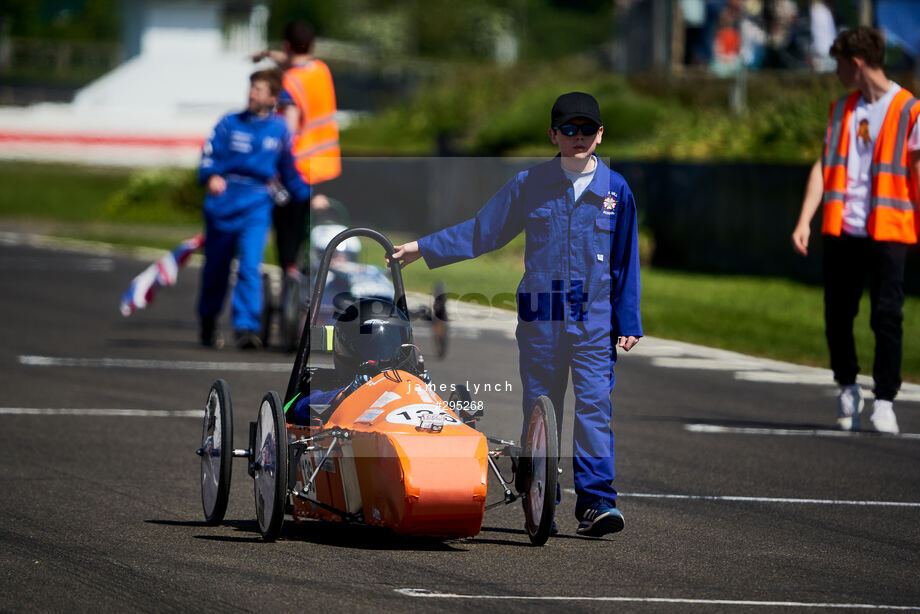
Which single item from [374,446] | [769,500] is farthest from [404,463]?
[769,500]

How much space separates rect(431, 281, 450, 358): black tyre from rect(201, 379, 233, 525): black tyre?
2.87ft

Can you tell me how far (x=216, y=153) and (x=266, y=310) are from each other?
1409 millimetres

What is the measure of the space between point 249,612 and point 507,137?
2486cm

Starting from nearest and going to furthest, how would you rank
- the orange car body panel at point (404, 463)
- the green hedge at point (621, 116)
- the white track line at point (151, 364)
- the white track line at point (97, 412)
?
the orange car body panel at point (404, 463), the white track line at point (97, 412), the white track line at point (151, 364), the green hedge at point (621, 116)

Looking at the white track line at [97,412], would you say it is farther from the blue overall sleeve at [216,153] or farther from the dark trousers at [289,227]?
the dark trousers at [289,227]

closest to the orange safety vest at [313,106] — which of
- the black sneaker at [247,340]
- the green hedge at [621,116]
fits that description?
the black sneaker at [247,340]

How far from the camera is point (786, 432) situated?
10.7 m

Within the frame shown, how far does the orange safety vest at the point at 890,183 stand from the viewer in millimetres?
10078

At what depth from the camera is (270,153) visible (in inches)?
547

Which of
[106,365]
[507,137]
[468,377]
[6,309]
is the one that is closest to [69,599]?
[468,377]

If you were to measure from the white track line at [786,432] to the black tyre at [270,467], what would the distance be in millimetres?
4128

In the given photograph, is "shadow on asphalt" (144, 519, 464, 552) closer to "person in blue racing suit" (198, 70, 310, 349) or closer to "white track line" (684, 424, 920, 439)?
"white track line" (684, 424, 920, 439)

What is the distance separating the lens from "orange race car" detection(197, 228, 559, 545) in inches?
253

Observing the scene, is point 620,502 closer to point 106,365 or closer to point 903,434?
point 903,434
